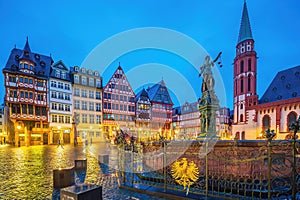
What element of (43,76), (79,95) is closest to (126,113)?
(79,95)

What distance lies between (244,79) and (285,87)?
8.26 meters

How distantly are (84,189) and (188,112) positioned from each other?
5180 centimetres

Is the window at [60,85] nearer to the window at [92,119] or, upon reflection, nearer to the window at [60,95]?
the window at [60,95]

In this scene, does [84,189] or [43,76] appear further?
[43,76]

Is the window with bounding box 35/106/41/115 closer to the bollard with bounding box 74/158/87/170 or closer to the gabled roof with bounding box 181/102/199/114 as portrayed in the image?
the bollard with bounding box 74/158/87/170

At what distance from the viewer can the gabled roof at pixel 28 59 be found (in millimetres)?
29719

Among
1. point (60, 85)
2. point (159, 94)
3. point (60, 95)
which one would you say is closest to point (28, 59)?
point (60, 85)

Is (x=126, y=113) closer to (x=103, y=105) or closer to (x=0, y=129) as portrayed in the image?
(x=103, y=105)

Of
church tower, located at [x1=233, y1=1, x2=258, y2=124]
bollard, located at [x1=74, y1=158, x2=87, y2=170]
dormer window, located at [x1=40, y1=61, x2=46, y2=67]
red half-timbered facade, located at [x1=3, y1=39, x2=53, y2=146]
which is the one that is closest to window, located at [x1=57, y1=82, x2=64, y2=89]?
red half-timbered facade, located at [x1=3, y1=39, x2=53, y2=146]

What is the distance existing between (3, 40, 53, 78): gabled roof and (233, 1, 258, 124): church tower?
1488 inches

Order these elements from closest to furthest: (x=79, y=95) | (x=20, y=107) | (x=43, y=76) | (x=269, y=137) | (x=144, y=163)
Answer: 1. (x=269, y=137)
2. (x=144, y=163)
3. (x=20, y=107)
4. (x=43, y=76)
5. (x=79, y=95)

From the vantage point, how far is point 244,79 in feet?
127

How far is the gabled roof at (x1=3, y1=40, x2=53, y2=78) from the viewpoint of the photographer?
29719 millimetres

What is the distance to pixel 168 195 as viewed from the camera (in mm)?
5164
